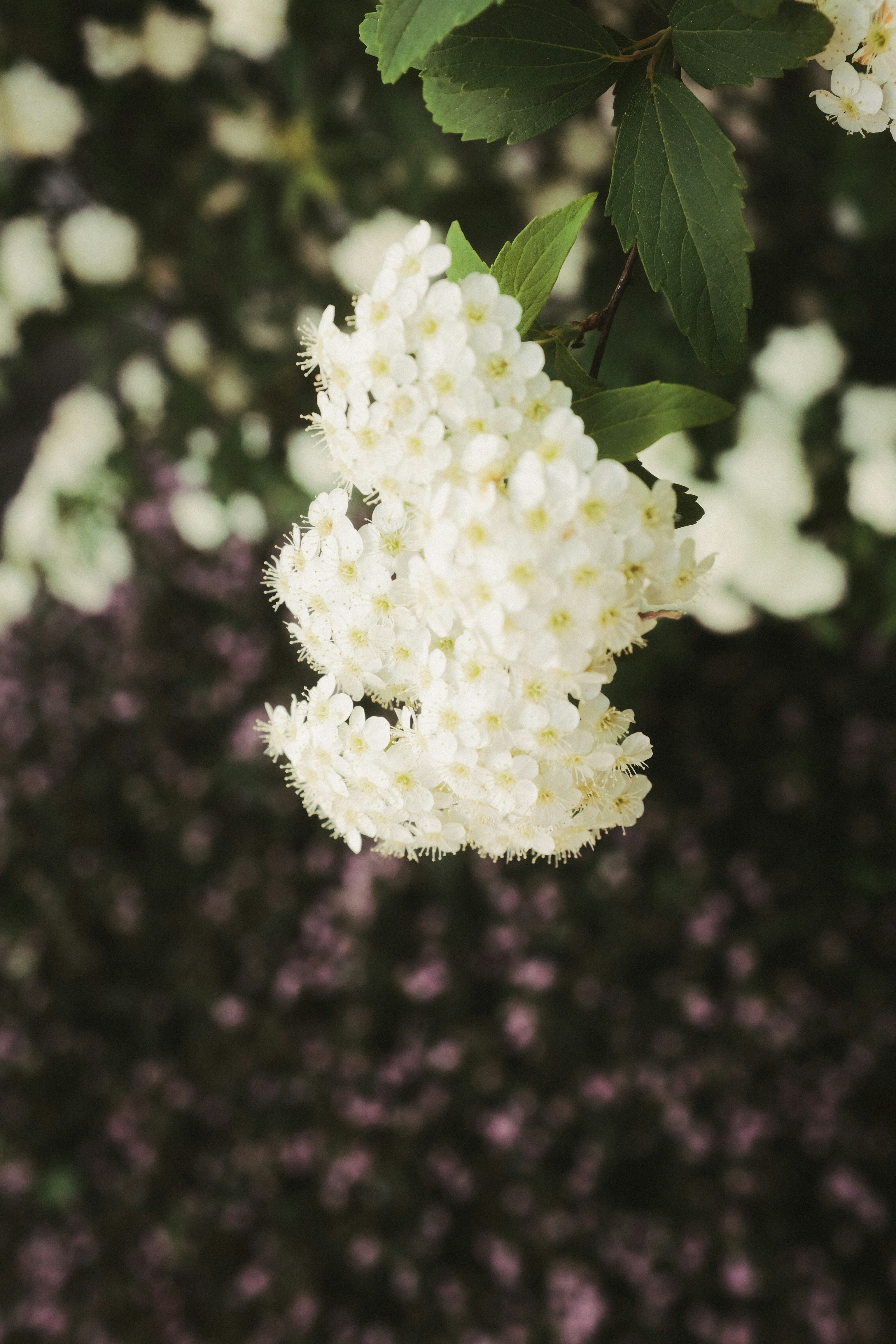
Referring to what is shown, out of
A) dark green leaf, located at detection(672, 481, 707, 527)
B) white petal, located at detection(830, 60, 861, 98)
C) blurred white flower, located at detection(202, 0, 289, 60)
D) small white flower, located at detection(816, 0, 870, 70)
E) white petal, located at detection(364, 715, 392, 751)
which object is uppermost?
blurred white flower, located at detection(202, 0, 289, 60)

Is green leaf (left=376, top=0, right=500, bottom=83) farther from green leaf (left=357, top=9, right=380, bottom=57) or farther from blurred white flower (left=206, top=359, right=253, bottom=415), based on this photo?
blurred white flower (left=206, top=359, right=253, bottom=415)

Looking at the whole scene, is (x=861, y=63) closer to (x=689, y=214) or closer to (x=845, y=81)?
(x=845, y=81)

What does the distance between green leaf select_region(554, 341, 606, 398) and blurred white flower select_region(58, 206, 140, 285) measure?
5.89 ft

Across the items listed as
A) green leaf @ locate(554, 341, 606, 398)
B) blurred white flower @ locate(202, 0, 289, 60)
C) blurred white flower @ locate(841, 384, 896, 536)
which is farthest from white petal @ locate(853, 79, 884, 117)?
blurred white flower @ locate(202, 0, 289, 60)

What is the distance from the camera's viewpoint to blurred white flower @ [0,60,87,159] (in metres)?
1.82

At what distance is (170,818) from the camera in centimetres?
250

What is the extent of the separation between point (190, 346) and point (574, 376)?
1.73 meters

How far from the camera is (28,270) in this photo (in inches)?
Result: 77.9

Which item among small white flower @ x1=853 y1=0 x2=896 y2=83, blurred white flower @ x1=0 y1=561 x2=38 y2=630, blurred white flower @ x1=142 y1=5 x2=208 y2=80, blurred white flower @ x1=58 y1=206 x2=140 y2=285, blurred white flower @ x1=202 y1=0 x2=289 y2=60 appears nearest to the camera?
small white flower @ x1=853 y1=0 x2=896 y2=83

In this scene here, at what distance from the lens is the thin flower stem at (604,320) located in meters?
0.53

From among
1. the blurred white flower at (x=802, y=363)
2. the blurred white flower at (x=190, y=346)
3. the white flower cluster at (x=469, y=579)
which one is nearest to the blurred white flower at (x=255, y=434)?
the blurred white flower at (x=190, y=346)

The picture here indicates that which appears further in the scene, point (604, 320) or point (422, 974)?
point (422, 974)

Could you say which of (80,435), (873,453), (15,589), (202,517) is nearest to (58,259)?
(80,435)

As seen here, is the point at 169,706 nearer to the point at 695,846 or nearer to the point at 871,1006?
the point at 695,846
